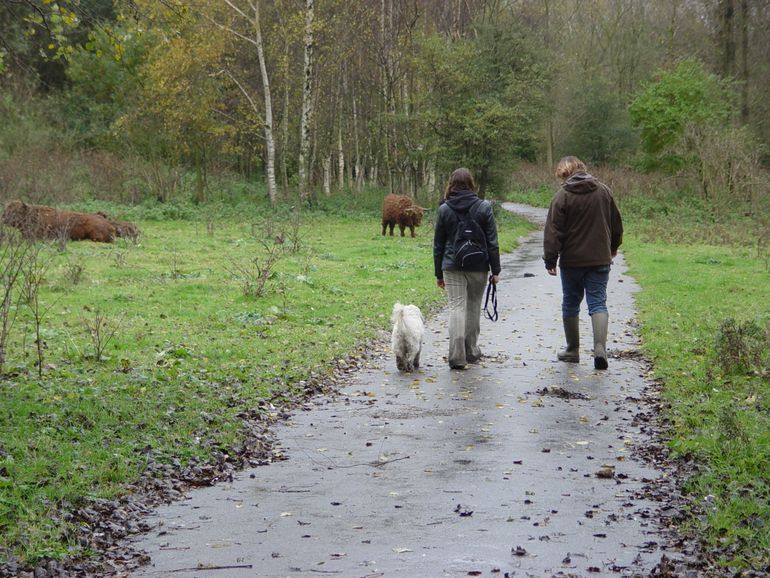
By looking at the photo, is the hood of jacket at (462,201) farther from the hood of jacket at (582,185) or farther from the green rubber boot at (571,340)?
the green rubber boot at (571,340)

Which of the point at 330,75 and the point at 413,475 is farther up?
the point at 330,75

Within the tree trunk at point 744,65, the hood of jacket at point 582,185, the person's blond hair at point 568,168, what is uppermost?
the tree trunk at point 744,65

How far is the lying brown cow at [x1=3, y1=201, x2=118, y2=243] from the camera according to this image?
2025 cm

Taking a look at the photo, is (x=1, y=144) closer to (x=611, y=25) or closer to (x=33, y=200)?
(x=33, y=200)

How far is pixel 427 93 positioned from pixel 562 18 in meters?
29.5

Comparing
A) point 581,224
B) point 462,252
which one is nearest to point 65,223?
point 462,252

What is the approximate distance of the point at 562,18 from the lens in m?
63.7

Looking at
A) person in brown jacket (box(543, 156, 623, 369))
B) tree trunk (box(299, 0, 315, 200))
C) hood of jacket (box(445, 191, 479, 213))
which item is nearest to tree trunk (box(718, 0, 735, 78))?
tree trunk (box(299, 0, 315, 200))

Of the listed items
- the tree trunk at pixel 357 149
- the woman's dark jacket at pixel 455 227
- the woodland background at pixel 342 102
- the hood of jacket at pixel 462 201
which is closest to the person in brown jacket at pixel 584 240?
the woman's dark jacket at pixel 455 227

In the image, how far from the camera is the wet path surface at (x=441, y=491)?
489 centimetres

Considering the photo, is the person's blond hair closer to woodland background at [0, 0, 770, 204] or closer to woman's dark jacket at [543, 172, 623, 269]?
woman's dark jacket at [543, 172, 623, 269]

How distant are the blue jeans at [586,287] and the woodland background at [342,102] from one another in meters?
22.8

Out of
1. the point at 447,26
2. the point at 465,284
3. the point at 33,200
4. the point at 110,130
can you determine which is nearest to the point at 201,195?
the point at 110,130

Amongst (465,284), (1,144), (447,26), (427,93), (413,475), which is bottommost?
(413,475)
